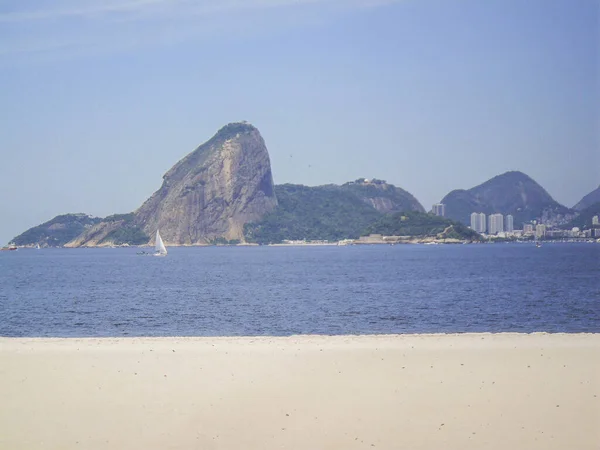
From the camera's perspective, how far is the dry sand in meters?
12.6

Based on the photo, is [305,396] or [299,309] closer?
[305,396]

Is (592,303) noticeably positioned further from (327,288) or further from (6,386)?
(6,386)

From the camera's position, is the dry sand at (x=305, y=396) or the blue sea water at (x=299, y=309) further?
the blue sea water at (x=299, y=309)

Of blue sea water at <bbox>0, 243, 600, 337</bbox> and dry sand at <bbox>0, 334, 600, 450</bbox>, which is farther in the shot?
blue sea water at <bbox>0, 243, 600, 337</bbox>

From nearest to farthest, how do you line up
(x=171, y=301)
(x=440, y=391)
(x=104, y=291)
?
(x=440, y=391), (x=171, y=301), (x=104, y=291)

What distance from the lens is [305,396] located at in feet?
49.3

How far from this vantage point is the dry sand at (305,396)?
1257cm

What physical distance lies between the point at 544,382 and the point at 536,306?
1221 inches

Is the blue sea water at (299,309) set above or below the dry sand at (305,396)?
below

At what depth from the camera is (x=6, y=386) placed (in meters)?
16.4

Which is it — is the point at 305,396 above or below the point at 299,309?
above

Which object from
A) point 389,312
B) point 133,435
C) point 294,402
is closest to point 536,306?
point 389,312

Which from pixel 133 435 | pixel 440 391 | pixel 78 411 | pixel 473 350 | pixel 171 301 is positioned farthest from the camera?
pixel 171 301

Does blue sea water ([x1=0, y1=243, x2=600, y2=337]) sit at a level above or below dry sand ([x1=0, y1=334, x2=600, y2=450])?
below
